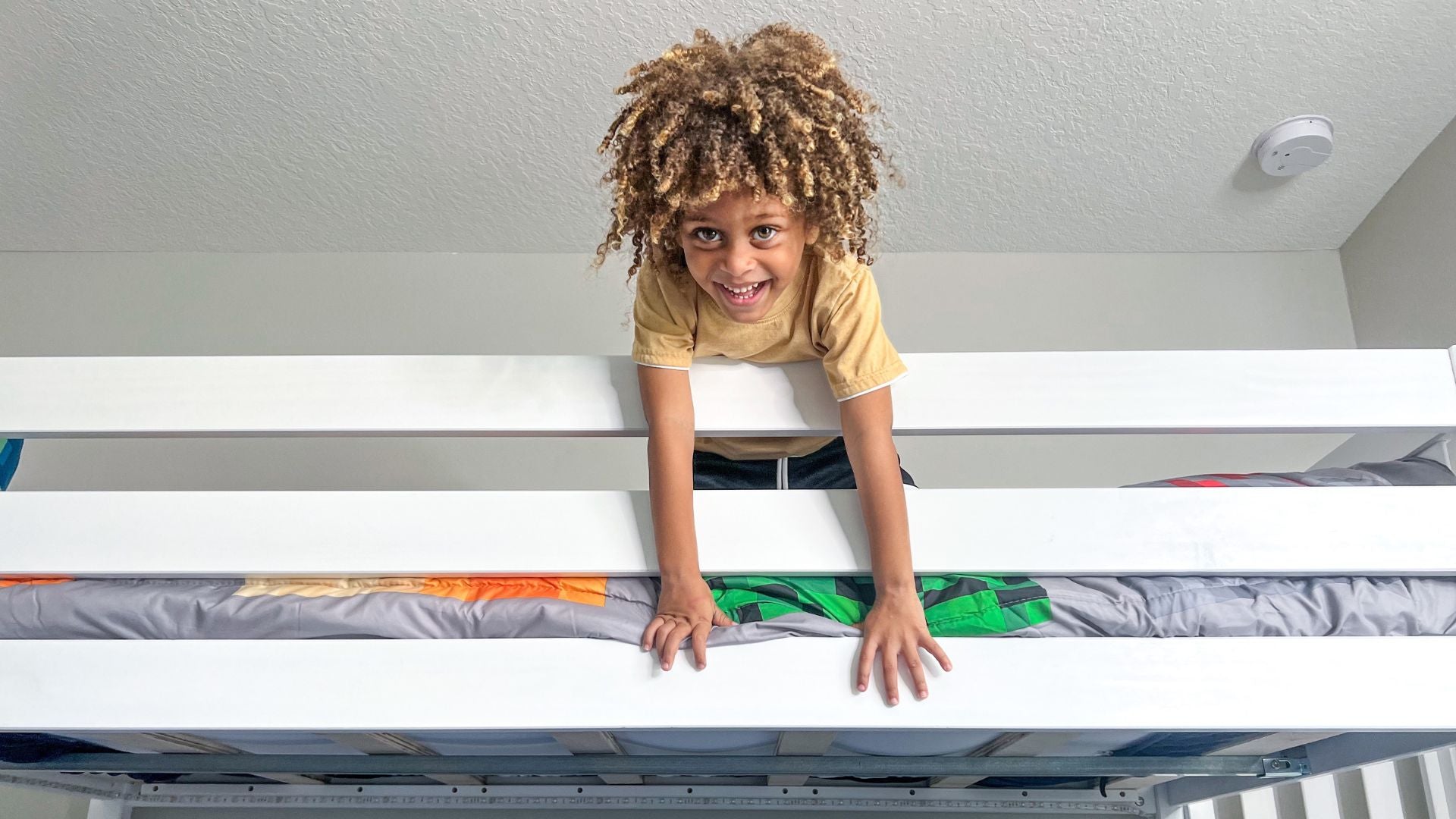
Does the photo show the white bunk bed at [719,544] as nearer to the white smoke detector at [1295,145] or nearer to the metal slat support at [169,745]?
the metal slat support at [169,745]

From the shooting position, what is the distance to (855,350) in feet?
3.05

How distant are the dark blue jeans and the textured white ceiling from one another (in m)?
0.78

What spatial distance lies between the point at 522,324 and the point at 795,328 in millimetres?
1267

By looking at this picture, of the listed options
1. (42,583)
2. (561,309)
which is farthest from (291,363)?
(561,309)

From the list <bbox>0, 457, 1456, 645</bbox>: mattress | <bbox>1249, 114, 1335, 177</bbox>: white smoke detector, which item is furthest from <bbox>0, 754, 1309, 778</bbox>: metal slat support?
<bbox>1249, 114, 1335, 177</bbox>: white smoke detector

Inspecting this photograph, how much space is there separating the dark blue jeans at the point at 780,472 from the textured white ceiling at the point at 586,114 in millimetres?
775

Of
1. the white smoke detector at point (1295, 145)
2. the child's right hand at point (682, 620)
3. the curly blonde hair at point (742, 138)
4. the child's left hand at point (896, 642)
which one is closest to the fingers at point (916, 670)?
the child's left hand at point (896, 642)

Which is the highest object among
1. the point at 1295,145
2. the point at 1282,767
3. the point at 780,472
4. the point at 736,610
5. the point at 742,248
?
the point at 1295,145

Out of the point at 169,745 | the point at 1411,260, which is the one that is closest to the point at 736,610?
the point at 169,745

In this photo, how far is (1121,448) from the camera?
6.79ft

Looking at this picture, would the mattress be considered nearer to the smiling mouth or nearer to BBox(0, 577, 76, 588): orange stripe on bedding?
BBox(0, 577, 76, 588): orange stripe on bedding

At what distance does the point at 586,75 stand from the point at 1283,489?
122 centimetres

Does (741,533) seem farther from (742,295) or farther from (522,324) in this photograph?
(522,324)

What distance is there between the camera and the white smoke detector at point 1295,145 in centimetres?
179
